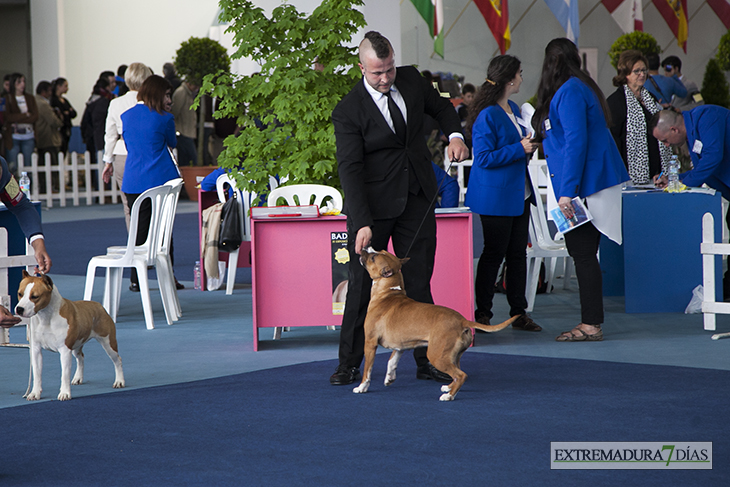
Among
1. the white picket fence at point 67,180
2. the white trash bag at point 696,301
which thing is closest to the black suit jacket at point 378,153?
the white trash bag at point 696,301

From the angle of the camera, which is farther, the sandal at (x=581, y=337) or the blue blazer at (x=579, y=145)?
the sandal at (x=581, y=337)

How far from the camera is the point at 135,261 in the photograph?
577cm

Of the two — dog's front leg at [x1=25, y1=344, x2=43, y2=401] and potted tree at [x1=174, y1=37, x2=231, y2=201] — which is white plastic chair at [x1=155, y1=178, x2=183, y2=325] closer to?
dog's front leg at [x1=25, y1=344, x2=43, y2=401]

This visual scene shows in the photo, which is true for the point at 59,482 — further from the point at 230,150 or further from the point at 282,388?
the point at 230,150

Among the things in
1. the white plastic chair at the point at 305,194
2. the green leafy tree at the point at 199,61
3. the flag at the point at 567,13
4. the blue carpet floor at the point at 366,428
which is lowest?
the blue carpet floor at the point at 366,428

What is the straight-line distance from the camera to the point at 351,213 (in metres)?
3.92

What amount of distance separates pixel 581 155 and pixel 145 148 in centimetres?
349

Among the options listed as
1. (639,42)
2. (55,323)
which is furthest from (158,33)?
(55,323)

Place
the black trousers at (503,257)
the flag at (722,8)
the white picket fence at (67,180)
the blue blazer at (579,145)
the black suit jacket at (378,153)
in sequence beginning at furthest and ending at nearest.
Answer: the flag at (722,8)
the white picket fence at (67,180)
the black trousers at (503,257)
the blue blazer at (579,145)
the black suit jacket at (378,153)

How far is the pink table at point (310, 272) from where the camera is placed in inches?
195

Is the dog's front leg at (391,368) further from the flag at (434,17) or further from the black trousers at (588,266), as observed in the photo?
the flag at (434,17)

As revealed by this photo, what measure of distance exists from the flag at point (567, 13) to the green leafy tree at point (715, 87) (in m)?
→ 4.18

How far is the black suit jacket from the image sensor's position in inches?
155

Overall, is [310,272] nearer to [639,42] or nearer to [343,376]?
[343,376]
